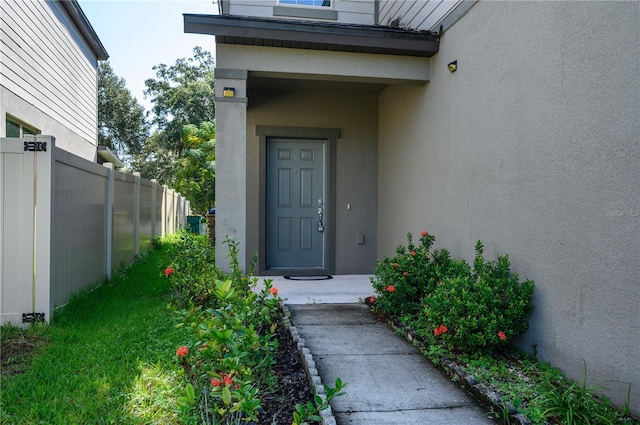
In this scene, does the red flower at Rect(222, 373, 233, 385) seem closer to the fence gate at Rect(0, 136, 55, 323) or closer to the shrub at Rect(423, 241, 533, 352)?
the shrub at Rect(423, 241, 533, 352)

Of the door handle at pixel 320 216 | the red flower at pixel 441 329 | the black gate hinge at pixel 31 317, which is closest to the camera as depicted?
the red flower at pixel 441 329

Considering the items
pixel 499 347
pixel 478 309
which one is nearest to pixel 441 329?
pixel 478 309

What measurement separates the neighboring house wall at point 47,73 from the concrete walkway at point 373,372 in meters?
5.81

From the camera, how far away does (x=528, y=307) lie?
3490 mm

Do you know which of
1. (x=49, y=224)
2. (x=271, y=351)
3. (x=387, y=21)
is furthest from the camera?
(x=387, y=21)

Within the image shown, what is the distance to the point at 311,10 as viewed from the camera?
6.89 meters

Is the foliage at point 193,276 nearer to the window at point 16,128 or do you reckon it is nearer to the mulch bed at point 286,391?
the mulch bed at point 286,391

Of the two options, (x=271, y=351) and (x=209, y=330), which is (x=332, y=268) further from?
(x=209, y=330)

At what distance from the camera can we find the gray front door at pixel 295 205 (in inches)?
286

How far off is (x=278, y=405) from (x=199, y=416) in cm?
47

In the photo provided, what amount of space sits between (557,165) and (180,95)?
2737 centimetres

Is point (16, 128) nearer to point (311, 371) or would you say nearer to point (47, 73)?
point (47, 73)

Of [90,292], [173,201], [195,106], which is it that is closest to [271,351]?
[90,292]

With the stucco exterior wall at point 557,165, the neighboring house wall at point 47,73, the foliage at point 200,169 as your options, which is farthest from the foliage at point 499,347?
the foliage at point 200,169
